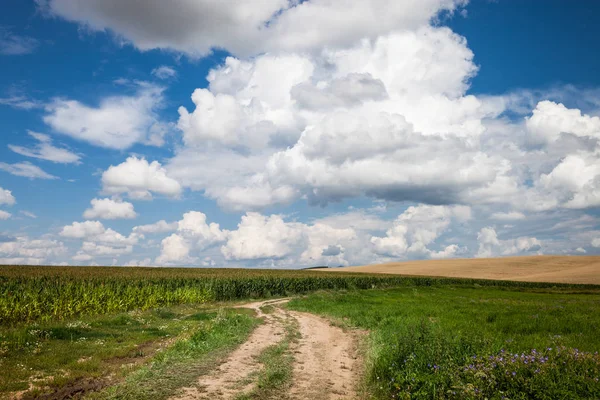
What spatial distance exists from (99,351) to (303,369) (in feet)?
25.1

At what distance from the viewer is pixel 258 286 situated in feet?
168

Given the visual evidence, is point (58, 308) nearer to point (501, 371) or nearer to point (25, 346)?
point (25, 346)

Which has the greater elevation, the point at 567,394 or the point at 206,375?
the point at 567,394

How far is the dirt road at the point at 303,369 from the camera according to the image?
9.93 m

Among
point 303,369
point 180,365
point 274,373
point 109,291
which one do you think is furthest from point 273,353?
point 109,291

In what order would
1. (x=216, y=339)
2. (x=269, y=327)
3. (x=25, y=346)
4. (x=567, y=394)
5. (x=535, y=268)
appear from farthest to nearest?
(x=535, y=268) → (x=269, y=327) → (x=216, y=339) → (x=25, y=346) → (x=567, y=394)

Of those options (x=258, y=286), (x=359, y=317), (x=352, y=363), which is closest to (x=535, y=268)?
(x=258, y=286)

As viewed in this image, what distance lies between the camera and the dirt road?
32.6 ft

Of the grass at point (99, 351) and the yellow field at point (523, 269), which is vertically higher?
the grass at point (99, 351)

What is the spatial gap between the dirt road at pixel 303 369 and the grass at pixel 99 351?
33.9 inches

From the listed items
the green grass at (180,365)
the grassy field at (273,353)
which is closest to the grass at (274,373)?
the grassy field at (273,353)

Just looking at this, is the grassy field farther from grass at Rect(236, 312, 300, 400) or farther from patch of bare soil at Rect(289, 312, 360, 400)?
patch of bare soil at Rect(289, 312, 360, 400)

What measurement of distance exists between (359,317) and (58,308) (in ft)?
60.4

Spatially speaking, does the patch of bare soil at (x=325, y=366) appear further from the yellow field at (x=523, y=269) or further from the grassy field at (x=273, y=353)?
the yellow field at (x=523, y=269)
